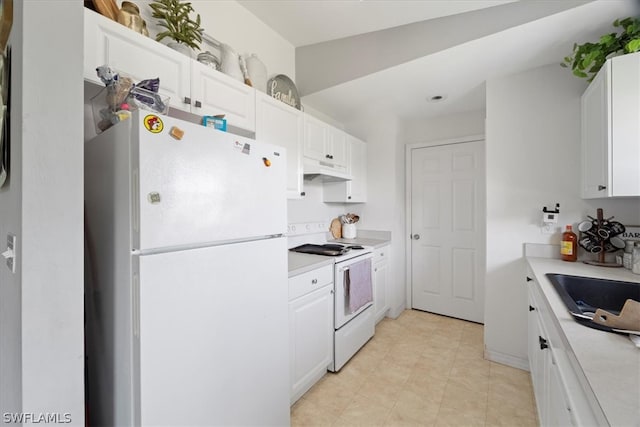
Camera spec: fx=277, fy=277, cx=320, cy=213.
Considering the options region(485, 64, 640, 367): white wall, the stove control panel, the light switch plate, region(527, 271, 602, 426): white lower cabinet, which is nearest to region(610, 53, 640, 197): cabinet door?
region(485, 64, 640, 367): white wall

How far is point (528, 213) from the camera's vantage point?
84.4 inches

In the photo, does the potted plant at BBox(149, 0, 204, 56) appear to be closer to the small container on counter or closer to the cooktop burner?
the cooktop burner

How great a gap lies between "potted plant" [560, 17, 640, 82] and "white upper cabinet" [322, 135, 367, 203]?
1.79 meters

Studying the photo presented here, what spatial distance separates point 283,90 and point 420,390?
8.20 feet

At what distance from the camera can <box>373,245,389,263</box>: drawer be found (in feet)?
9.12

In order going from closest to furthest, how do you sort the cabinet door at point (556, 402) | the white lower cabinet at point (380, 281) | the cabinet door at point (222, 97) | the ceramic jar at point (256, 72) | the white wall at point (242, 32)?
1. the cabinet door at point (556, 402)
2. the cabinet door at point (222, 97)
3. the white wall at point (242, 32)
4. the ceramic jar at point (256, 72)
5. the white lower cabinet at point (380, 281)

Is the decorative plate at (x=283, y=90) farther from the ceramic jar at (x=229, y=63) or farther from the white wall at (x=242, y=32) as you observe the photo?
the ceramic jar at (x=229, y=63)

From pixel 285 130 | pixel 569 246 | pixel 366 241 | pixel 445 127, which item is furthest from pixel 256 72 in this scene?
pixel 569 246

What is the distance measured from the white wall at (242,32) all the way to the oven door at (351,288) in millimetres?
1766

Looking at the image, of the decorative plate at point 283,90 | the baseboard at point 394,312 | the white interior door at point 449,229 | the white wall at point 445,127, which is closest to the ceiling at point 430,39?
the white wall at point 445,127

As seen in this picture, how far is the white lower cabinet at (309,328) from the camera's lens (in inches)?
67.0

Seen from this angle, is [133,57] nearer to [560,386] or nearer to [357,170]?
[560,386]

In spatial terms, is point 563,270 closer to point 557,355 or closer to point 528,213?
point 528,213

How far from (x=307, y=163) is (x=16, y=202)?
182cm
